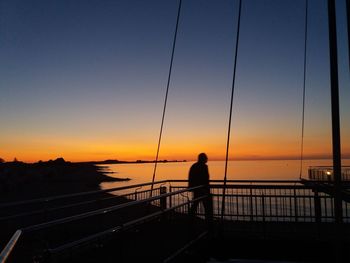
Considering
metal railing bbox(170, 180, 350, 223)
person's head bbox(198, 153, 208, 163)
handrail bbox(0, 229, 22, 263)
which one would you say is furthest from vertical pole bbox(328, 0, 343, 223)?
person's head bbox(198, 153, 208, 163)

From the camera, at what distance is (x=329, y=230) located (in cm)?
828

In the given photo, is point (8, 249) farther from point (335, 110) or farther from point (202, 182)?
point (202, 182)

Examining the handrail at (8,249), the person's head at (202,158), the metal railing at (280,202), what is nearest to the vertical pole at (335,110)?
the handrail at (8,249)

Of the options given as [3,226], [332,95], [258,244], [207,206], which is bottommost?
[3,226]

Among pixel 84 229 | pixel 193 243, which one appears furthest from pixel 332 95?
pixel 84 229

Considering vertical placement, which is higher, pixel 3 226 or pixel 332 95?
pixel 332 95

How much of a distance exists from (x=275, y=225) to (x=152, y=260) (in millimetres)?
4681

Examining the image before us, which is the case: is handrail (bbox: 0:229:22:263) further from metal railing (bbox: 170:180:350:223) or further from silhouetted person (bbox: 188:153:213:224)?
silhouetted person (bbox: 188:153:213:224)

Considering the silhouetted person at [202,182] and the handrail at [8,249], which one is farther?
the silhouetted person at [202,182]

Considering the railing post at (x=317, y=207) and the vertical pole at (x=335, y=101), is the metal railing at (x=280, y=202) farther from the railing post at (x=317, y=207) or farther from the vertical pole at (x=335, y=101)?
the vertical pole at (x=335, y=101)

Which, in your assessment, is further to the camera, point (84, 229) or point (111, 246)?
point (84, 229)

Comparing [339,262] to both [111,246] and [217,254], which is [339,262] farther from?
[217,254]

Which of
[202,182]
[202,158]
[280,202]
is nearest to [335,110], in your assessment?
[202,182]

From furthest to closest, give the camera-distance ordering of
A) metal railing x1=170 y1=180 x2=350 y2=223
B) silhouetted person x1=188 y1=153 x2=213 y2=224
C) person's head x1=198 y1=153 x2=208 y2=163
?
person's head x1=198 y1=153 x2=208 y2=163, metal railing x1=170 y1=180 x2=350 y2=223, silhouetted person x1=188 y1=153 x2=213 y2=224
